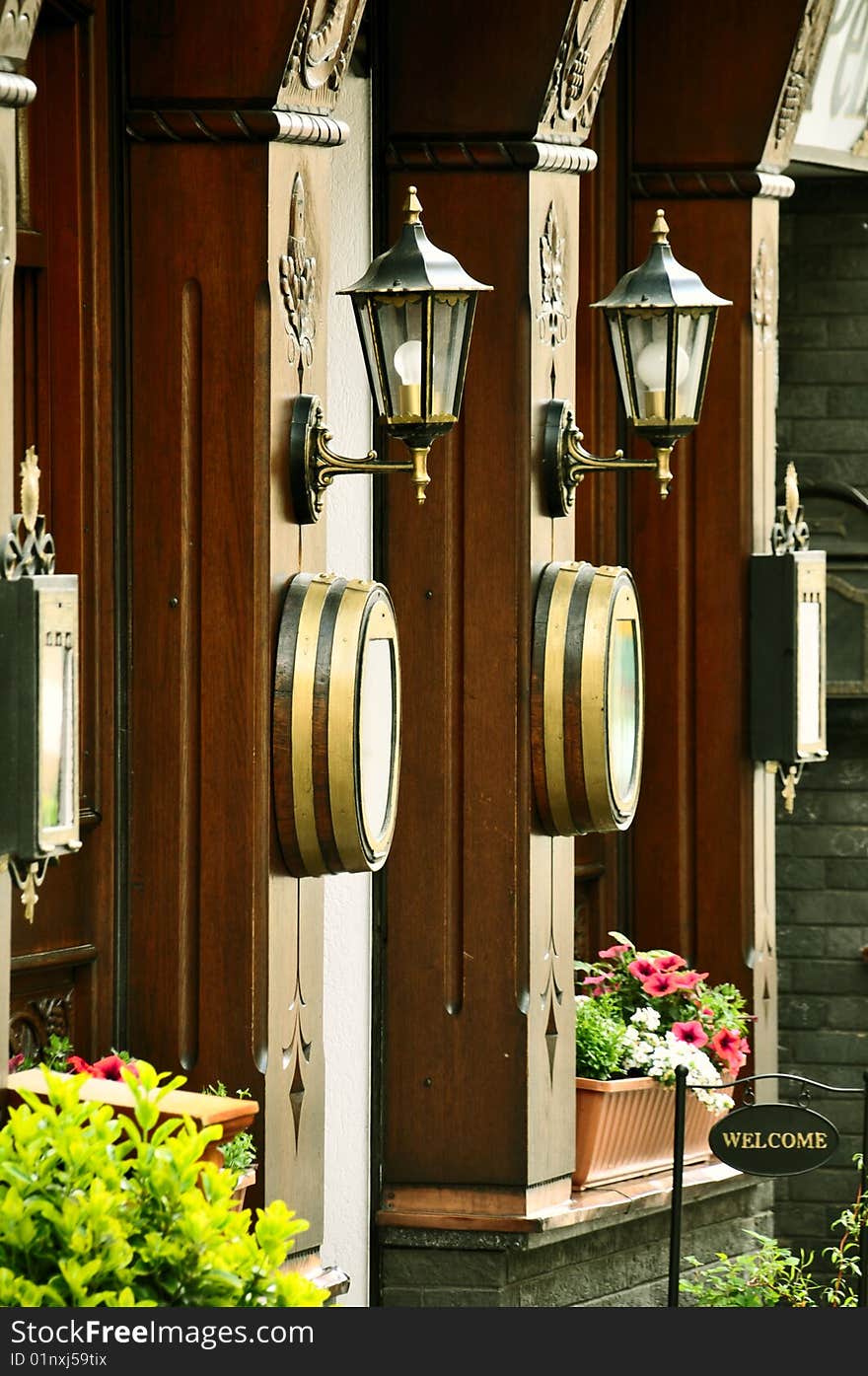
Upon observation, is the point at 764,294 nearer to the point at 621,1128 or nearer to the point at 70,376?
the point at 621,1128

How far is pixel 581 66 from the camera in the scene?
21.1ft

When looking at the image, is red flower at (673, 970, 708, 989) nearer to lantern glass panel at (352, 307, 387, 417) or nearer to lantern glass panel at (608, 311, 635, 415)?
lantern glass panel at (608, 311, 635, 415)

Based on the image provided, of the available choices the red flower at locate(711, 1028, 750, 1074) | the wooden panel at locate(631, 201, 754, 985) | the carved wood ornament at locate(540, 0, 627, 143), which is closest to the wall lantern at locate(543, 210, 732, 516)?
the carved wood ornament at locate(540, 0, 627, 143)

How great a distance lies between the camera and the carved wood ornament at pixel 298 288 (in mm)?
5430

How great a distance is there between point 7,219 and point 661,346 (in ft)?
A: 6.86

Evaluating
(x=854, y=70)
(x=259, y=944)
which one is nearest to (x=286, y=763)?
(x=259, y=944)

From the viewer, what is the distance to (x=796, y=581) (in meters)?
7.62

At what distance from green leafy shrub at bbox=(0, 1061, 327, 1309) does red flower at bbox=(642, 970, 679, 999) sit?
308 cm

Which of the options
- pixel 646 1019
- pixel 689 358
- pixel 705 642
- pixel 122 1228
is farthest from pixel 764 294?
pixel 122 1228

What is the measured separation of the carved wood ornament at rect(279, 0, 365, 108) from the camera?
5.31 meters

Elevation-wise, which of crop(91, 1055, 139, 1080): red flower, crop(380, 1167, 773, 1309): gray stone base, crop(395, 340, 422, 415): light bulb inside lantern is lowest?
crop(380, 1167, 773, 1309): gray stone base

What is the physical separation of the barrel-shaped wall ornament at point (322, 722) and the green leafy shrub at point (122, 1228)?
49.1 inches

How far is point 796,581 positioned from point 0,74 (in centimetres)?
381

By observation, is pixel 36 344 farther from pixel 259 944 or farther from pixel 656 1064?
pixel 656 1064
